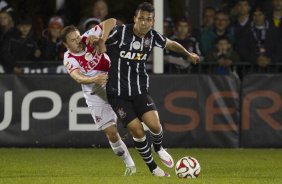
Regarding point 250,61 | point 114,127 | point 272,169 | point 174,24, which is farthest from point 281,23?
point 114,127

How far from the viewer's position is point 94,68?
13578 mm

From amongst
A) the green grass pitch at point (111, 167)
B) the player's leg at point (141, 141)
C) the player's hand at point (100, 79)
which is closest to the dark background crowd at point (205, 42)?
the green grass pitch at point (111, 167)

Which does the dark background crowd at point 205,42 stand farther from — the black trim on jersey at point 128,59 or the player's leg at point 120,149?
the black trim on jersey at point 128,59

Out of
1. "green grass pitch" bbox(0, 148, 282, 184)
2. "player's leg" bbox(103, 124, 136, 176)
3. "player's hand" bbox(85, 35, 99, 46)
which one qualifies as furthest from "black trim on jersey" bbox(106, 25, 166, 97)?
"green grass pitch" bbox(0, 148, 282, 184)

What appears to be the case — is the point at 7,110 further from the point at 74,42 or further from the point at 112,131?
the point at 74,42

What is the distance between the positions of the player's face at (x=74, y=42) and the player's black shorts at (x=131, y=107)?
0.81 m

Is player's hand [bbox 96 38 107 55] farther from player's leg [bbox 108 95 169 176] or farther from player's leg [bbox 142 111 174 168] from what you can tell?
player's leg [bbox 142 111 174 168]

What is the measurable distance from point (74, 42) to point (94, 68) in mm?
513

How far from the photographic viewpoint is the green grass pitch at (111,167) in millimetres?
12594

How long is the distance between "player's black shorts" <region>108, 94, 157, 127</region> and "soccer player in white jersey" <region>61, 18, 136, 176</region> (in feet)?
1.32

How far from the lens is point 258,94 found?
17656 mm

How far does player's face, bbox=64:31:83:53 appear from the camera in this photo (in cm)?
1317

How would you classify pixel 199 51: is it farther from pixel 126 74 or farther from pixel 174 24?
pixel 126 74

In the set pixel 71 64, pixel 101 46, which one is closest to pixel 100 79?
pixel 101 46
